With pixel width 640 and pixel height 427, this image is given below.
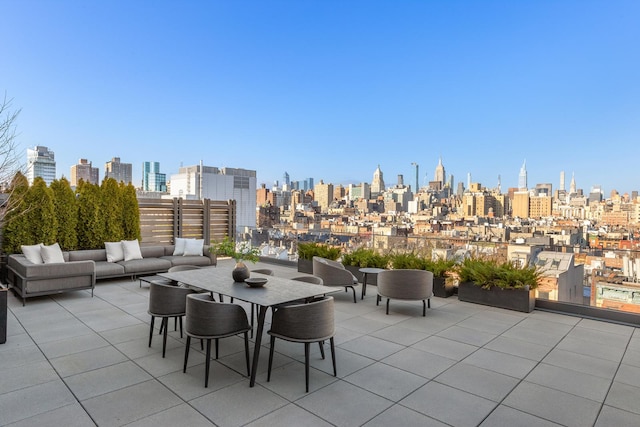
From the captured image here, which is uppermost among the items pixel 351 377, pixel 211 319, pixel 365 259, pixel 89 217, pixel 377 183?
pixel 377 183

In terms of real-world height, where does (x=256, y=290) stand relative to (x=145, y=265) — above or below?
above

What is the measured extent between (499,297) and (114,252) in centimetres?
712

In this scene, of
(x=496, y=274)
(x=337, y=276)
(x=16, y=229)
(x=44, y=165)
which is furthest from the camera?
(x=44, y=165)

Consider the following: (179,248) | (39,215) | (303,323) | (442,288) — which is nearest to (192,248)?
(179,248)

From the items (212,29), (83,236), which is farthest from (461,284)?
(212,29)

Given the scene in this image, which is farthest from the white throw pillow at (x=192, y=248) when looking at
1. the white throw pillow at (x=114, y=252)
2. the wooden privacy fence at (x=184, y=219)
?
the white throw pillow at (x=114, y=252)

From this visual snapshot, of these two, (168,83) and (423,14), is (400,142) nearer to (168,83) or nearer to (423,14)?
(423,14)

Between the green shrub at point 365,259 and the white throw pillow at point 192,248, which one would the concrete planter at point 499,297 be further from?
the white throw pillow at point 192,248

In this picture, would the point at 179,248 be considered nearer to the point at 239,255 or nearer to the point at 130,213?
the point at 130,213

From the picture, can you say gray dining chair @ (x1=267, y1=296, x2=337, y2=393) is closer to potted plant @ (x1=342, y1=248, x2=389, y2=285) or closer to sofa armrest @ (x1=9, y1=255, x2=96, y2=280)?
potted plant @ (x1=342, y1=248, x2=389, y2=285)

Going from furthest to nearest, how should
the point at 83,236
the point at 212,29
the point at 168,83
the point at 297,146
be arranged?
the point at 297,146
the point at 168,83
the point at 212,29
the point at 83,236

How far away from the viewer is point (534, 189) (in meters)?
10.0

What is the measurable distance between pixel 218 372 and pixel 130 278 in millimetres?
5315

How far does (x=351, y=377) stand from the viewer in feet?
9.86
